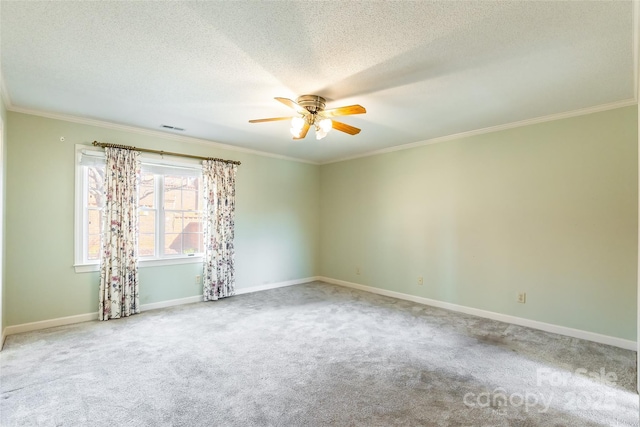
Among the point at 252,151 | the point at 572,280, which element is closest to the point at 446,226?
the point at 572,280

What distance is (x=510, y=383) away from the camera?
2.48 m

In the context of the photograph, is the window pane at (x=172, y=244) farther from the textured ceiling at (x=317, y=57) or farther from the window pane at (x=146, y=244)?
the textured ceiling at (x=317, y=57)

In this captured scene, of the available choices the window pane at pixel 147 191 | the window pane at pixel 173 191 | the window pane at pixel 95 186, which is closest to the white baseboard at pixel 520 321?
the window pane at pixel 173 191

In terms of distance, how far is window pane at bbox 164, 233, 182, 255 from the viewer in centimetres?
461

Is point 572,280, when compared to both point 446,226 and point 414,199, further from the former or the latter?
point 414,199

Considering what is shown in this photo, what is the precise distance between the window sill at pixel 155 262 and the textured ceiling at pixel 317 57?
1.87 m

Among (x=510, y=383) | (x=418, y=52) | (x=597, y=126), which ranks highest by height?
(x=418, y=52)

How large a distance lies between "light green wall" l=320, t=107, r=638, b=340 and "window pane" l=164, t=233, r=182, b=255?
10.2 feet

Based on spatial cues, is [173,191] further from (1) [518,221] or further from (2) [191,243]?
(1) [518,221]

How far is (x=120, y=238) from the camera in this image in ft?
13.3

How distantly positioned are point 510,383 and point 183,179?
469cm

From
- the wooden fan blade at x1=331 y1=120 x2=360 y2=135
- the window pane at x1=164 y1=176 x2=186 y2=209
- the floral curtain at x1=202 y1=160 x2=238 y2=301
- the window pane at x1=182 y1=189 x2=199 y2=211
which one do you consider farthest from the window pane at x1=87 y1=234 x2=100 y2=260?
the wooden fan blade at x1=331 y1=120 x2=360 y2=135

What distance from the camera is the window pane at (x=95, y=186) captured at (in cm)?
400

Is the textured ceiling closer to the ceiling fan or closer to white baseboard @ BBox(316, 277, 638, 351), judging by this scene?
the ceiling fan
